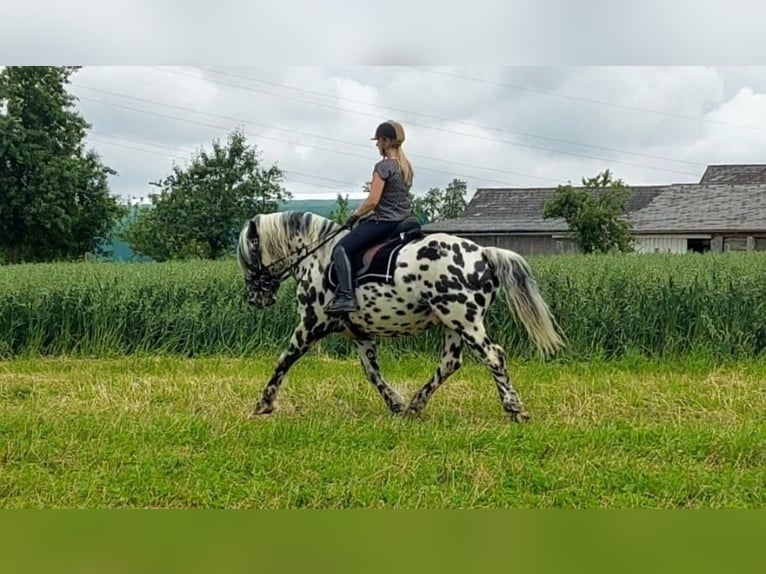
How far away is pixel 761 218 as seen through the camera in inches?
769

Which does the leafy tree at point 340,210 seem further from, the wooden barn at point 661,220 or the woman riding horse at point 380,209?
the wooden barn at point 661,220

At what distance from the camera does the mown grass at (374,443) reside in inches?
176

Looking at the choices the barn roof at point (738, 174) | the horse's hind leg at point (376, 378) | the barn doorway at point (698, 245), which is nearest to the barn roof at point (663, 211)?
the barn doorway at point (698, 245)

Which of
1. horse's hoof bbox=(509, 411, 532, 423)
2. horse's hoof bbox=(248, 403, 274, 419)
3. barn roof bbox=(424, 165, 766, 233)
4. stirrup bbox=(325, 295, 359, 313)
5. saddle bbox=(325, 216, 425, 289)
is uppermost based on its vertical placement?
barn roof bbox=(424, 165, 766, 233)

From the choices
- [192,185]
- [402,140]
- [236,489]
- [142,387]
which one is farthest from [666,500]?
[192,185]

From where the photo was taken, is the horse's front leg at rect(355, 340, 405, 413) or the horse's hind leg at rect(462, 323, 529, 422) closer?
the horse's hind leg at rect(462, 323, 529, 422)

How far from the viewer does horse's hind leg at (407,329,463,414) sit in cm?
620

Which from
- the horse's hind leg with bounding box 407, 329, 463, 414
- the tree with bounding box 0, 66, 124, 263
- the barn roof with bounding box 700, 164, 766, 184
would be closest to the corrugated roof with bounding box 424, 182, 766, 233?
the barn roof with bounding box 700, 164, 766, 184

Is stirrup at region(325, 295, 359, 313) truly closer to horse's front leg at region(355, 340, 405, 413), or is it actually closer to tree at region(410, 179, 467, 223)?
horse's front leg at region(355, 340, 405, 413)

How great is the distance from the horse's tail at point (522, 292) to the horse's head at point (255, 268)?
1829mm

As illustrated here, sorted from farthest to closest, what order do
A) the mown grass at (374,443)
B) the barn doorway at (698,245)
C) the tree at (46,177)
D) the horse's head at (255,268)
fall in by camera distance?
the barn doorway at (698,245), the tree at (46,177), the horse's head at (255,268), the mown grass at (374,443)

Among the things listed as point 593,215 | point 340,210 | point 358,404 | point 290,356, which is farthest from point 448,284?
point 593,215

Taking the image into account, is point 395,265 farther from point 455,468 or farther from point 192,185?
point 192,185

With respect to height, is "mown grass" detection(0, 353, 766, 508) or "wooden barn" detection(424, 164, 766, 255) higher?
"wooden barn" detection(424, 164, 766, 255)
